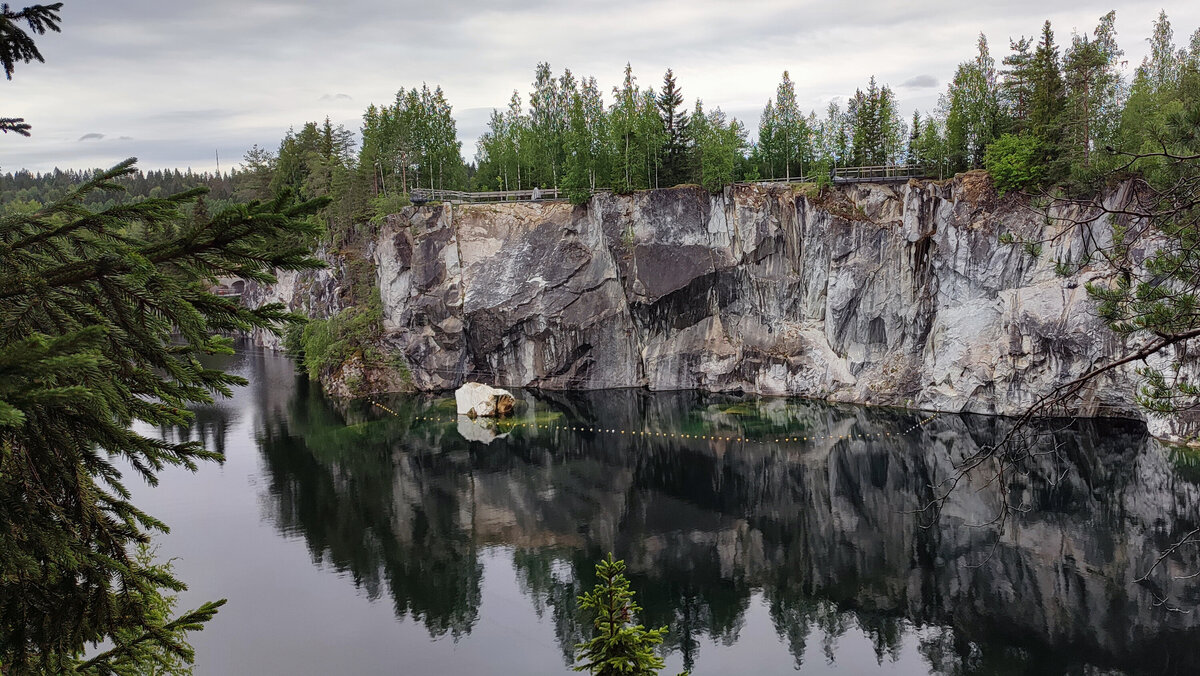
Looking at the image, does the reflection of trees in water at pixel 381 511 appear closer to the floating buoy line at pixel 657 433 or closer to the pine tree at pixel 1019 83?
the floating buoy line at pixel 657 433

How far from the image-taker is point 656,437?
43125mm

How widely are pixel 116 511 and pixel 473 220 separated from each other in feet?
168

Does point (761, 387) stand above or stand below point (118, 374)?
below

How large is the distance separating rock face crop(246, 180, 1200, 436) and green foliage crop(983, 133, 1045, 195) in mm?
1028

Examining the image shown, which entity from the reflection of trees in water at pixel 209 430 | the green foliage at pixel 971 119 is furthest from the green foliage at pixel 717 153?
the reflection of trees in water at pixel 209 430

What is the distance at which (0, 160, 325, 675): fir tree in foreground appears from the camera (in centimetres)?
492

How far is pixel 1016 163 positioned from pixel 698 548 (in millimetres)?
29465

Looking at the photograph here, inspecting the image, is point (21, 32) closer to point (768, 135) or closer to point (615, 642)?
point (615, 642)

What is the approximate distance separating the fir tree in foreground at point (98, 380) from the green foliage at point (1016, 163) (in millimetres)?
44866

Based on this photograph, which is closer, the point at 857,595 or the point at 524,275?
the point at 857,595

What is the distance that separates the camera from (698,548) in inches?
1105

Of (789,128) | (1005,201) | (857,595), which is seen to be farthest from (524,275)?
(857,595)

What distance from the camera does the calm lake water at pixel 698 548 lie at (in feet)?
69.5

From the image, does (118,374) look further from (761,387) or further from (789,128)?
(789,128)
